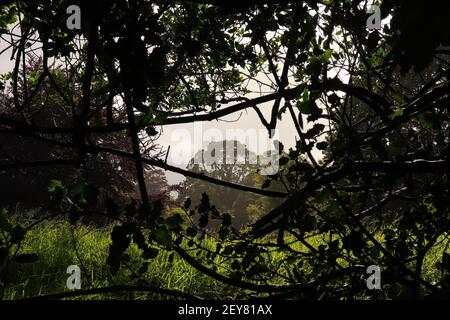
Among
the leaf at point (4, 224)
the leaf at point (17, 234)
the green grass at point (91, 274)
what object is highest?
the leaf at point (4, 224)

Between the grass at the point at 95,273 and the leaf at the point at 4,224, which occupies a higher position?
the leaf at the point at 4,224

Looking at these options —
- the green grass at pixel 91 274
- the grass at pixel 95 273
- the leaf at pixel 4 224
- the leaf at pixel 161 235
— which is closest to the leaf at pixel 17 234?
the leaf at pixel 4 224

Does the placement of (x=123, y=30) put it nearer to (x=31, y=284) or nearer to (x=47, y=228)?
(x=31, y=284)

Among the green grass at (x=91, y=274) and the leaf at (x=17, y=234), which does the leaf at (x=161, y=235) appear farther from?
the green grass at (x=91, y=274)

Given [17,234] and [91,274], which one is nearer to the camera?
[17,234]

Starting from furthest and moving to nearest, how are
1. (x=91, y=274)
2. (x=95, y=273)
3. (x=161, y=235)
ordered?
(x=91, y=274) → (x=95, y=273) → (x=161, y=235)

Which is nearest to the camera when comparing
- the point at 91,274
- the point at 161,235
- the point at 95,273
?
the point at 161,235

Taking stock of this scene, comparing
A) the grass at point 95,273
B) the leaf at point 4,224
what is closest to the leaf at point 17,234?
the leaf at point 4,224

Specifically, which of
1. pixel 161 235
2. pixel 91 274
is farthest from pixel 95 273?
pixel 161 235

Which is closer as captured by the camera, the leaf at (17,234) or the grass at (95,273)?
the leaf at (17,234)

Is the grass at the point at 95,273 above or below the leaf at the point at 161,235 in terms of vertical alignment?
below

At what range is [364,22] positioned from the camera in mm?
1760

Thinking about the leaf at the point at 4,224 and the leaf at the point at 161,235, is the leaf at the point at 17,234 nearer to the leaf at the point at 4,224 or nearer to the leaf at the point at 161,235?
the leaf at the point at 4,224

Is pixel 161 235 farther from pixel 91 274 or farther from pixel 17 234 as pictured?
pixel 91 274
